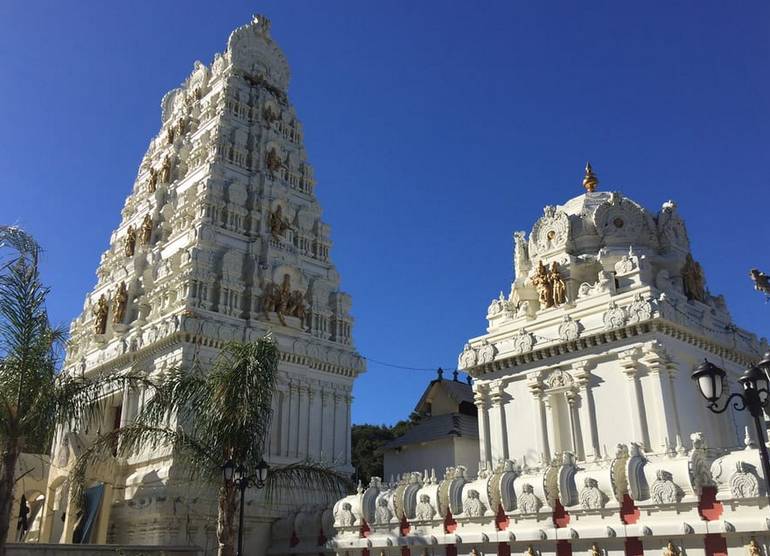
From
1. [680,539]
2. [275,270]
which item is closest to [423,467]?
[275,270]

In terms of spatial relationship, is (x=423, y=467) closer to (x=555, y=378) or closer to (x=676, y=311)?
(x=555, y=378)

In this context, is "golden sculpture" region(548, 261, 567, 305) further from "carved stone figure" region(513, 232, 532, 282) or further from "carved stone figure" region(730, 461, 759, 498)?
"carved stone figure" region(730, 461, 759, 498)

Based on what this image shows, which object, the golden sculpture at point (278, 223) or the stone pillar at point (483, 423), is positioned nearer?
the stone pillar at point (483, 423)

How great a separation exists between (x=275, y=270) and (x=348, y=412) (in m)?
8.18

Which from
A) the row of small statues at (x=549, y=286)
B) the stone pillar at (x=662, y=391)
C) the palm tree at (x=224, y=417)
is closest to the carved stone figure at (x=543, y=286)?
the row of small statues at (x=549, y=286)

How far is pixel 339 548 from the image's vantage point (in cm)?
2423

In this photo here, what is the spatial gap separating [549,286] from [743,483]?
1555 centimetres

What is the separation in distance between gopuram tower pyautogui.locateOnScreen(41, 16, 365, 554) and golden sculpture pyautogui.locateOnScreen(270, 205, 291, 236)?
2.3 inches

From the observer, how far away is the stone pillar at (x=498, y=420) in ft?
97.4

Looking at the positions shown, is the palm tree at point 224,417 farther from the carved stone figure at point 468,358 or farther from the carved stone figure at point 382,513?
the carved stone figure at point 468,358

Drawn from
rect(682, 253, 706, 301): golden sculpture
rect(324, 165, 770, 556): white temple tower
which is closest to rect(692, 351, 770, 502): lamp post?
rect(324, 165, 770, 556): white temple tower

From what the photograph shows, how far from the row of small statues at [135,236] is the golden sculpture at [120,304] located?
3.06 metres

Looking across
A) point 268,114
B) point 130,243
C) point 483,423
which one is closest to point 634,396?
point 483,423

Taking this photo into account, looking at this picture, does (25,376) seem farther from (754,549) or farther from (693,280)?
(693,280)
